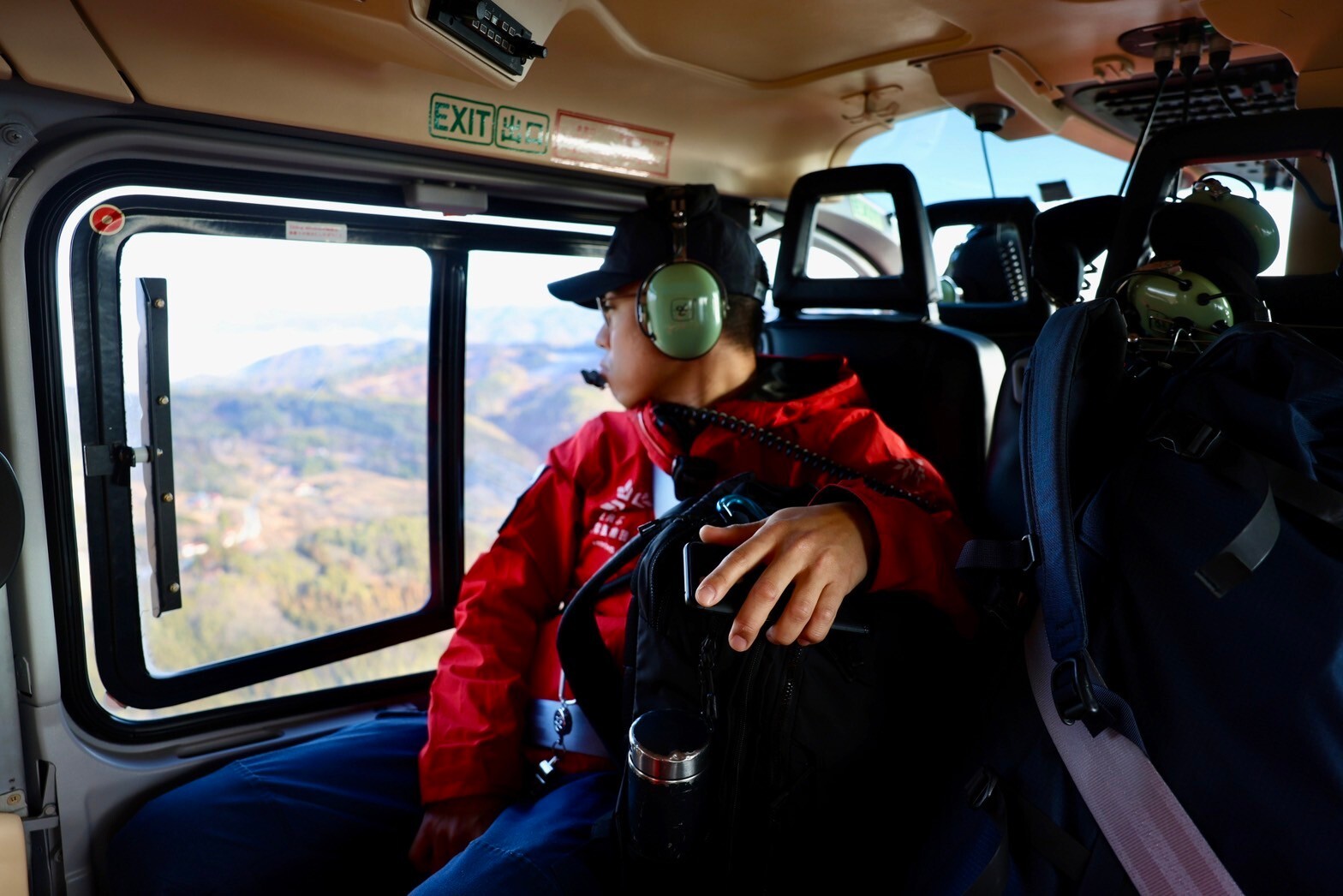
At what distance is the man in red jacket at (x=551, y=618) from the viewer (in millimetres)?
1746

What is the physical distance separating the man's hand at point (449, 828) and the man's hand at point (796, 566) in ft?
3.09

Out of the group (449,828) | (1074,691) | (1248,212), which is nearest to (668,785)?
(1074,691)

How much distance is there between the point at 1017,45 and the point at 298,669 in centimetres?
240

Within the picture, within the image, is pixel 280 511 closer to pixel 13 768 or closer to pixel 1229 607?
pixel 13 768

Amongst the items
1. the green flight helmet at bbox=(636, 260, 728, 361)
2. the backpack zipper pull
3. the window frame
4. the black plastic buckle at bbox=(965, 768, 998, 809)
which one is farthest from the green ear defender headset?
the black plastic buckle at bbox=(965, 768, 998, 809)

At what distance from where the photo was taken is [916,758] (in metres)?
1.33

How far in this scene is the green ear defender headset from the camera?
6.41 ft

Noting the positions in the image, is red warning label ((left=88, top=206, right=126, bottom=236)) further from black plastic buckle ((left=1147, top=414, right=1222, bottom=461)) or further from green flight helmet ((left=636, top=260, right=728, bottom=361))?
black plastic buckle ((left=1147, top=414, right=1222, bottom=461))

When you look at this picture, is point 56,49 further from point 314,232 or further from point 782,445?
point 782,445

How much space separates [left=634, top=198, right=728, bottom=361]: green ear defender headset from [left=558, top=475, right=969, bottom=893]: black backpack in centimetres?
69

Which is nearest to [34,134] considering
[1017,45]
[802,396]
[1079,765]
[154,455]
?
[154,455]

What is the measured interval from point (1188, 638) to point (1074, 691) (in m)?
0.14

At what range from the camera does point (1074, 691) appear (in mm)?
1018

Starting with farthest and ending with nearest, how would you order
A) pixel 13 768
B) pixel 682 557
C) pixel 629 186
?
1. pixel 629 186
2. pixel 13 768
3. pixel 682 557
